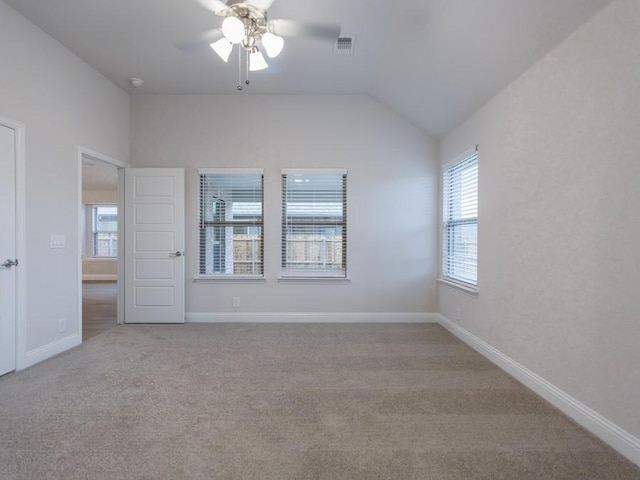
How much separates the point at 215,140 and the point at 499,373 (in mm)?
4234

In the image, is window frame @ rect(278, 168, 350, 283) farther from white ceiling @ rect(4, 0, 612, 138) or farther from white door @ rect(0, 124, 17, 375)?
white door @ rect(0, 124, 17, 375)

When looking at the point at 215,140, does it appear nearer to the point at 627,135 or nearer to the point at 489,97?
the point at 489,97

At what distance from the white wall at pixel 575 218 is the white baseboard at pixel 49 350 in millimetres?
4280

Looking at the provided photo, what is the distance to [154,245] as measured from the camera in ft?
14.1

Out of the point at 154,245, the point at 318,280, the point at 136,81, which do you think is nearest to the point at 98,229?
the point at 154,245

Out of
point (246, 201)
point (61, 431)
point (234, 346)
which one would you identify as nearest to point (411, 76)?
point (246, 201)

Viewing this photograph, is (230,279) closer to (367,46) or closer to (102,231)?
(367,46)

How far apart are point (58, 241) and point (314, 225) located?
9.33ft

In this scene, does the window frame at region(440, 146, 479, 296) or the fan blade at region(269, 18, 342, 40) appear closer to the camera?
the fan blade at region(269, 18, 342, 40)

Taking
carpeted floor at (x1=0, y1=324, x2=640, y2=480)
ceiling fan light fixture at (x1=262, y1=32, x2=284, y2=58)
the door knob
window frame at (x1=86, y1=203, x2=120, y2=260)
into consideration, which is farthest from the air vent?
window frame at (x1=86, y1=203, x2=120, y2=260)

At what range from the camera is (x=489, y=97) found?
123 inches

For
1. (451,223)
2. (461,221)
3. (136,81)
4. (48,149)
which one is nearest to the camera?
(48,149)

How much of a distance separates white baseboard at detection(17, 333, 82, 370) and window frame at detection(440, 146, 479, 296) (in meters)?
4.28

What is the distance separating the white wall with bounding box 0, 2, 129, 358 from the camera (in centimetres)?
285
